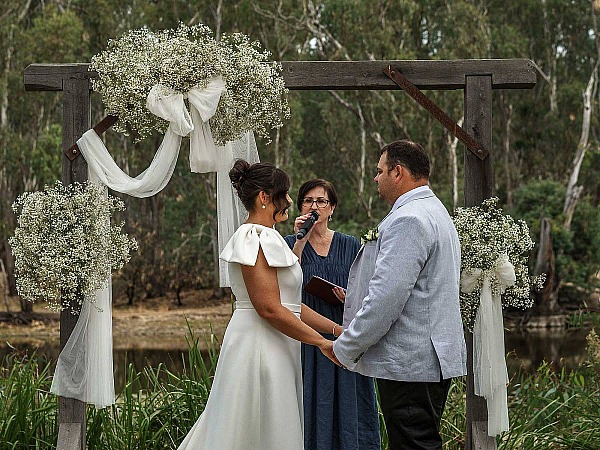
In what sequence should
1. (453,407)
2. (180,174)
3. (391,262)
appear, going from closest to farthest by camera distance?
(391,262), (453,407), (180,174)

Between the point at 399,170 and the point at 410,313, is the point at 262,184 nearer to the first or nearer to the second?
the point at 399,170

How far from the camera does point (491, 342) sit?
500 cm

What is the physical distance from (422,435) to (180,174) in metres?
19.8

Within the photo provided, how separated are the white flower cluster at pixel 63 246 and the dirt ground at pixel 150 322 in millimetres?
11192

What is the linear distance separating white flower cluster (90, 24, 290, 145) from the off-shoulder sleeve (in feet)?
3.23

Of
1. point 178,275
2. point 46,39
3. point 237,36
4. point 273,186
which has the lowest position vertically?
point 178,275

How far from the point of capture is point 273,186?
4004mm

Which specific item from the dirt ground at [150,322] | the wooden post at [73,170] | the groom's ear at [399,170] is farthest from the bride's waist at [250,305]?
the dirt ground at [150,322]

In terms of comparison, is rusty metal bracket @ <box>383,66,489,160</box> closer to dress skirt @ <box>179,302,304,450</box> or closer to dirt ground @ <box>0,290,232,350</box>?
dress skirt @ <box>179,302,304,450</box>

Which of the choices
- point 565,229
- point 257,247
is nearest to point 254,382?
point 257,247

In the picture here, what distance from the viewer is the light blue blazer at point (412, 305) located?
3.62 meters

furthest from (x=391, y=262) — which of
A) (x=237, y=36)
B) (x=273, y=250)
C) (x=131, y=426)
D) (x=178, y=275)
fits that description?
(x=178, y=275)

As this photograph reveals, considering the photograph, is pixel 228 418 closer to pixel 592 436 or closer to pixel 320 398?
pixel 320 398

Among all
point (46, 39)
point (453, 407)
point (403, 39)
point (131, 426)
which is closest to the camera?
point (131, 426)
